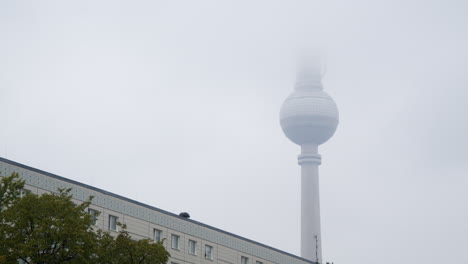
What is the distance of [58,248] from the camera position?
72312 mm

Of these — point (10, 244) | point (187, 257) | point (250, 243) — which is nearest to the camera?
point (10, 244)

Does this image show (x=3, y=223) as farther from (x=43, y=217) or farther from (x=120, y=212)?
(x=120, y=212)

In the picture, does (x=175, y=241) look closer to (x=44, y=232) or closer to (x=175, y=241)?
(x=175, y=241)

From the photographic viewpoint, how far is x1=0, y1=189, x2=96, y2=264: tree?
71.2 meters

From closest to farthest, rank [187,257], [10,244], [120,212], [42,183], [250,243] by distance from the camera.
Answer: [10,244] → [42,183] → [120,212] → [187,257] → [250,243]

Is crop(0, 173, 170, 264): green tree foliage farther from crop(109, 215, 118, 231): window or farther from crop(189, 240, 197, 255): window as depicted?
crop(189, 240, 197, 255): window

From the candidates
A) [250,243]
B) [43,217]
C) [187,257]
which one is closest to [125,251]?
[43,217]

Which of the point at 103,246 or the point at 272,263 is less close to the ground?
the point at 272,263

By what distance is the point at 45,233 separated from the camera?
71.8 meters

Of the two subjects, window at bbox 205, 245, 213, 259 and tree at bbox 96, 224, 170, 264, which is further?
window at bbox 205, 245, 213, 259

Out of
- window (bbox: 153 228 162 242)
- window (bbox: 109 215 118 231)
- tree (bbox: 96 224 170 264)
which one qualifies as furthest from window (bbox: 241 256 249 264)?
tree (bbox: 96 224 170 264)

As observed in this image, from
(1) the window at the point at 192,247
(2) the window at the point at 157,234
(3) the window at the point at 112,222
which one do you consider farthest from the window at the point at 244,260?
(3) the window at the point at 112,222

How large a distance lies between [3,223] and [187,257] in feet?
140

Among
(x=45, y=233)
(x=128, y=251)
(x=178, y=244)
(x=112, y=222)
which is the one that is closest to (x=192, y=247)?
(x=178, y=244)
